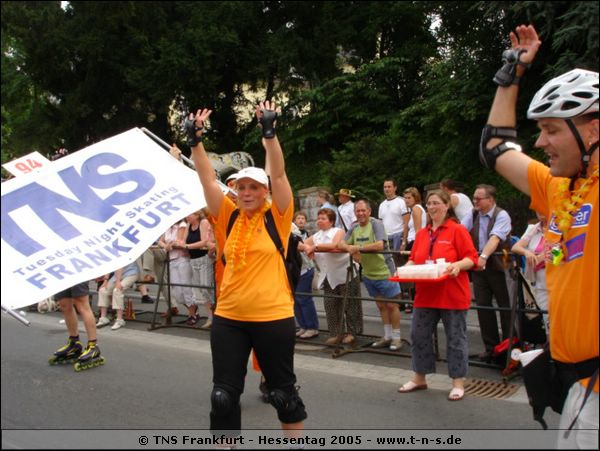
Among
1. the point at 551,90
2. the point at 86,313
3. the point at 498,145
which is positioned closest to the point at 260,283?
the point at 498,145

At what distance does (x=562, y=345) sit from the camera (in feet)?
8.08

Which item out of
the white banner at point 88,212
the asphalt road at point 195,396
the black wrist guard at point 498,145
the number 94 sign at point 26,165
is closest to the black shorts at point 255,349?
the white banner at point 88,212

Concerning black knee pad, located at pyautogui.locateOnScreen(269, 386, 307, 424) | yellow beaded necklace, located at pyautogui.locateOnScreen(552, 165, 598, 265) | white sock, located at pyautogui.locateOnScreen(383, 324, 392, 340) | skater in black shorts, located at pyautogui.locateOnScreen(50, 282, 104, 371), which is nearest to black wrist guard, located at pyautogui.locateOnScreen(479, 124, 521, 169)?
yellow beaded necklace, located at pyautogui.locateOnScreen(552, 165, 598, 265)

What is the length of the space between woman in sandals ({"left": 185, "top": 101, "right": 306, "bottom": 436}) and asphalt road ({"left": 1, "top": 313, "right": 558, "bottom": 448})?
131cm

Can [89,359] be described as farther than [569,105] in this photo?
Yes

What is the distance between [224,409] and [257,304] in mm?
628

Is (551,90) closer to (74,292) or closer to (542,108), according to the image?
(542,108)

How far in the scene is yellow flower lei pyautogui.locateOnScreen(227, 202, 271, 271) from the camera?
13.0 feet

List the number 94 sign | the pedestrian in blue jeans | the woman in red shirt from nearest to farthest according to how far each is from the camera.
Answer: the number 94 sign → the woman in red shirt → the pedestrian in blue jeans

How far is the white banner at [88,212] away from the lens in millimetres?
3836

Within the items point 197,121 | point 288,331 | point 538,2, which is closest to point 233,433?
point 288,331

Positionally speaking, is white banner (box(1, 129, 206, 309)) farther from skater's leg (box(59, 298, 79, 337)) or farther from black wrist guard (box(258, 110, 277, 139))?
skater's leg (box(59, 298, 79, 337))

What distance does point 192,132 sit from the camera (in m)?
4.17

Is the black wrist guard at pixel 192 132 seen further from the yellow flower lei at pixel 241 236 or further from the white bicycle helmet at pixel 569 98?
the white bicycle helmet at pixel 569 98
